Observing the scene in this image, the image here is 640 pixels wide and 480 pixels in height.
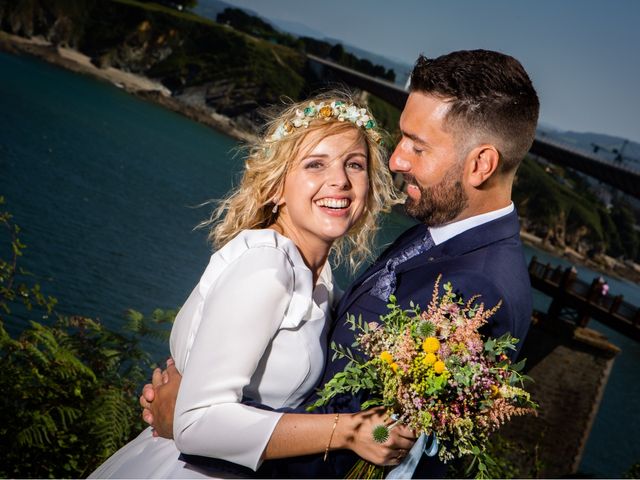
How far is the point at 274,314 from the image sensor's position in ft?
6.89

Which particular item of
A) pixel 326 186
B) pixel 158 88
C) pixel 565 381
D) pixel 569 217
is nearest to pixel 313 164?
pixel 326 186

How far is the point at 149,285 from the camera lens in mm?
16922

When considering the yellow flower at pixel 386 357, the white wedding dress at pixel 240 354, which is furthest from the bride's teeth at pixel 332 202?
the yellow flower at pixel 386 357

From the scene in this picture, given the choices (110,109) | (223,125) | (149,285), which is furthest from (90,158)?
(223,125)

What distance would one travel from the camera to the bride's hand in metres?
1.89

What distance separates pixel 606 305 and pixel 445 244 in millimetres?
18333

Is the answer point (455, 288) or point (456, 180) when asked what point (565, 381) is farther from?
point (455, 288)

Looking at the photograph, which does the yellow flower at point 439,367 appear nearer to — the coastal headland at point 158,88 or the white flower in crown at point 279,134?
the white flower in crown at point 279,134

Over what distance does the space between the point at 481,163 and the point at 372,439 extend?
1.25 meters

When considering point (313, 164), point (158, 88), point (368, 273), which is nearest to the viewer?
point (313, 164)

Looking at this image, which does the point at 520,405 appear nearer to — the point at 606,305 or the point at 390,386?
the point at 390,386

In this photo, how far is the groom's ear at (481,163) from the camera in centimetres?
254

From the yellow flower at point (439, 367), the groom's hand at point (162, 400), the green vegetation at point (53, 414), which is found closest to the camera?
the yellow flower at point (439, 367)

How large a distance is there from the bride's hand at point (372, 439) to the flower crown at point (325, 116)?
1.29 metres
